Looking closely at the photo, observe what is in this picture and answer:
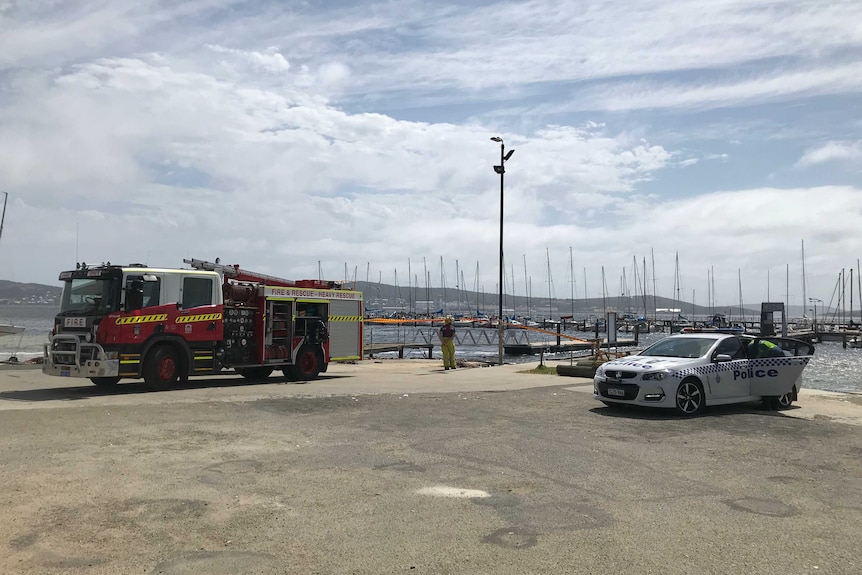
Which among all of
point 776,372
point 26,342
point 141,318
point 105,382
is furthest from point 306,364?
point 26,342

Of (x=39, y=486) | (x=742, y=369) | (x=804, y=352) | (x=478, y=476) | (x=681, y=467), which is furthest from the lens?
(x=804, y=352)

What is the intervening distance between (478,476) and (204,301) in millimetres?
10095

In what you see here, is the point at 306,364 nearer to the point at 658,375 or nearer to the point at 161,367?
the point at 161,367

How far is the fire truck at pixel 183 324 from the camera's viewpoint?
1421 centimetres

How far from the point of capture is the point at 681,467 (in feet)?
26.0

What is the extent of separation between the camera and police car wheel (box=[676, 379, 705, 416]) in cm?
1188

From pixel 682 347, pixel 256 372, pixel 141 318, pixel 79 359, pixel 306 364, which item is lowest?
pixel 256 372

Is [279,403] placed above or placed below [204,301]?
below

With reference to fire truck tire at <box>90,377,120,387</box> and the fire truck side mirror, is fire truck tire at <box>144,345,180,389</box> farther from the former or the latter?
fire truck tire at <box>90,377,120,387</box>

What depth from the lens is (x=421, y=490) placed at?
668 cm

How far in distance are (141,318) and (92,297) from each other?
1.04m

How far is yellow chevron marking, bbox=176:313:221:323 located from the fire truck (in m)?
0.02

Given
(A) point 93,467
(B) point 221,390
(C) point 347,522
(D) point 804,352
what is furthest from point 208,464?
(D) point 804,352

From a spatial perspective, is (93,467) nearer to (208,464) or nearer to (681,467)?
(208,464)
